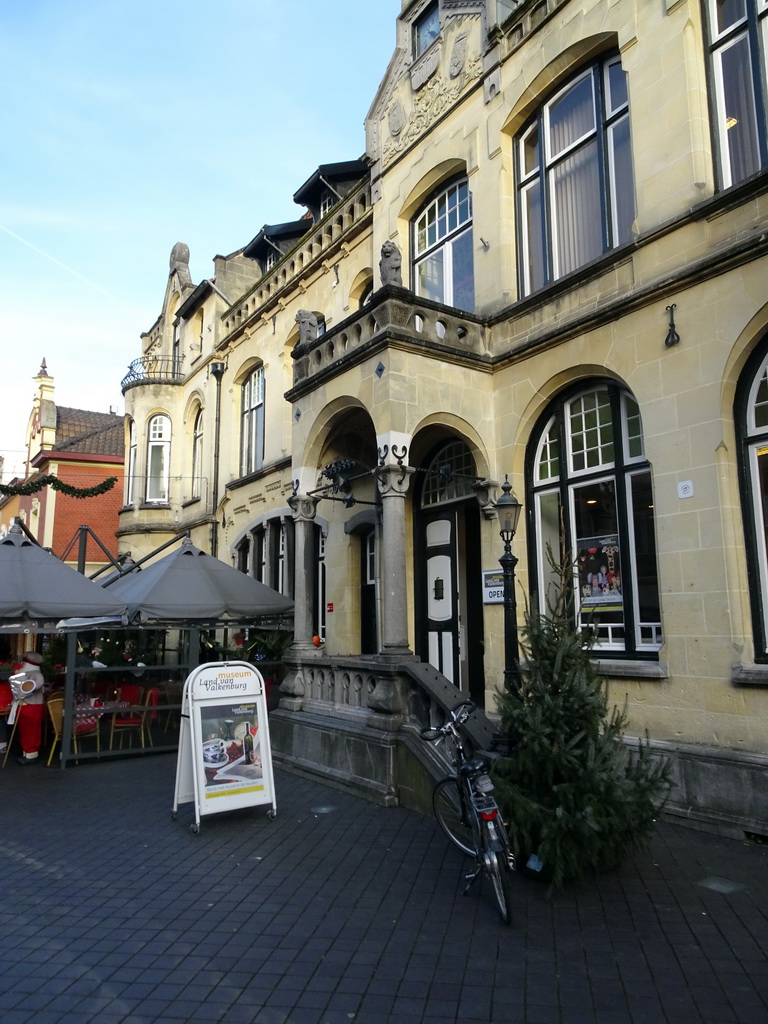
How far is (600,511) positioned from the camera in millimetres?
8758

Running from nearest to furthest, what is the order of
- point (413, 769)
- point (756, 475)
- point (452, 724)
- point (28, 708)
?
point (452, 724) → point (756, 475) → point (413, 769) → point (28, 708)

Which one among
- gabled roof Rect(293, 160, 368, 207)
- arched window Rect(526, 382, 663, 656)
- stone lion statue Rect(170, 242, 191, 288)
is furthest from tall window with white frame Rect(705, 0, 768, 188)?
stone lion statue Rect(170, 242, 191, 288)

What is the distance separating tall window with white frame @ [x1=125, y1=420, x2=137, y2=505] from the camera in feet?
74.4

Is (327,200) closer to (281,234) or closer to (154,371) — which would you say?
(281,234)

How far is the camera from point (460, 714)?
6672mm

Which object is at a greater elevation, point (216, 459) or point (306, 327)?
point (306, 327)

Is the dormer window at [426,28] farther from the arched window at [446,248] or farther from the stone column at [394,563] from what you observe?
the stone column at [394,563]

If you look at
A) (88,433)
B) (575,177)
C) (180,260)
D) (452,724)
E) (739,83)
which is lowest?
(452,724)

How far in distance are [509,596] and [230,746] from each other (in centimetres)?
335

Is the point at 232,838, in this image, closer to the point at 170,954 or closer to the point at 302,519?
the point at 170,954

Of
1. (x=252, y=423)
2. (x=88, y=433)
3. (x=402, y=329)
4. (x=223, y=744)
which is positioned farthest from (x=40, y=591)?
(x=88, y=433)

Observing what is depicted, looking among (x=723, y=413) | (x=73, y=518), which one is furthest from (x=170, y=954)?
(x=73, y=518)

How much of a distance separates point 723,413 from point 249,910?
6203 millimetres

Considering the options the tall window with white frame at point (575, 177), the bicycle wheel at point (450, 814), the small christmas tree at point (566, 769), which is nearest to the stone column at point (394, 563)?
the bicycle wheel at point (450, 814)
